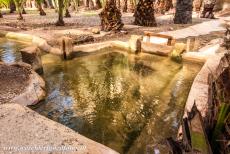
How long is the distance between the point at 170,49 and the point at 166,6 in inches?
603

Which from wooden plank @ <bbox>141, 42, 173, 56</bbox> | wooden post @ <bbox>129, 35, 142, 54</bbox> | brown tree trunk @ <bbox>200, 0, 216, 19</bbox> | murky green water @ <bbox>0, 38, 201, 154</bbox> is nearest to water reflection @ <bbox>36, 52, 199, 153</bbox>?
murky green water @ <bbox>0, 38, 201, 154</bbox>

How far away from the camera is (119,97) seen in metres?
6.84

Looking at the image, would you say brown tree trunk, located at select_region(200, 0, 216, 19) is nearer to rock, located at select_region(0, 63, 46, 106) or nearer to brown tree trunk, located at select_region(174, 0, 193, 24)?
brown tree trunk, located at select_region(174, 0, 193, 24)

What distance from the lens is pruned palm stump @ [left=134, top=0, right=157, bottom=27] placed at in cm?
1524

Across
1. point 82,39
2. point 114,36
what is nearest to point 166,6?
point 114,36

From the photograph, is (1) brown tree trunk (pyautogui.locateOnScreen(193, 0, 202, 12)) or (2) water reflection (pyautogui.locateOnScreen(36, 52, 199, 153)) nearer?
(2) water reflection (pyautogui.locateOnScreen(36, 52, 199, 153))

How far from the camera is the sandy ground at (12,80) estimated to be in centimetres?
621

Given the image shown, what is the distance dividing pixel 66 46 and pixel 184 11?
881 centimetres

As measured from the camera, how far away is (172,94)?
23.0 ft

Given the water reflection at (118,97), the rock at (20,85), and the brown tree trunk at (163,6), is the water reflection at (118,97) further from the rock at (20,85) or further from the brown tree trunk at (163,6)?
the brown tree trunk at (163,6)

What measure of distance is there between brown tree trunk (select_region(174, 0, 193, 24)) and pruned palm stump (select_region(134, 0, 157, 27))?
5.31 ft

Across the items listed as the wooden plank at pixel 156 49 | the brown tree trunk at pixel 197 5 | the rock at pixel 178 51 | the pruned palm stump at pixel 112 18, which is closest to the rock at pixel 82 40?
the pruned palm stump at pixel 112 18

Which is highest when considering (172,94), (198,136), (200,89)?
(198,136)

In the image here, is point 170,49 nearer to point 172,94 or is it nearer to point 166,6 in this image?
point 172,94
